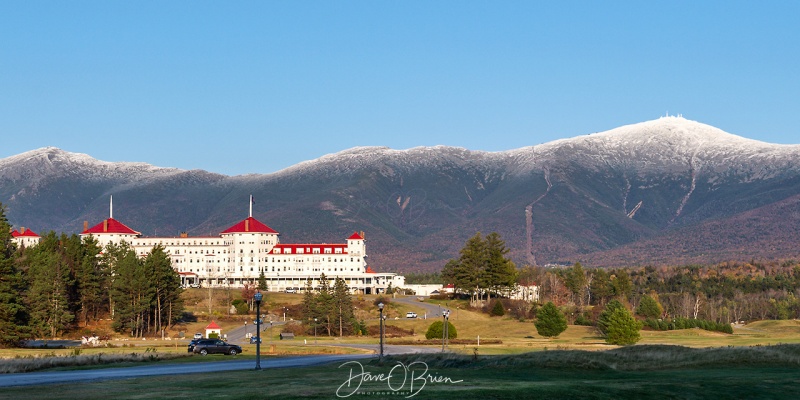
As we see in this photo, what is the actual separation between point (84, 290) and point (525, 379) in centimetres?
9150

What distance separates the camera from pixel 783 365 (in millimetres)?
45906

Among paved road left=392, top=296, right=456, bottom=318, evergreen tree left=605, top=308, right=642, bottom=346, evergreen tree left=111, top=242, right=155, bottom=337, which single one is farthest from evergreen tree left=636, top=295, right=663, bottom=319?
evergreen tree left=111, top=242, right=155, bottom=337

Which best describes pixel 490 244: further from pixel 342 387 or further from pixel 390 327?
pixel 342 387

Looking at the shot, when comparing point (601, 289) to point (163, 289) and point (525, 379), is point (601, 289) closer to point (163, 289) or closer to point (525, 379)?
point (163, 289)

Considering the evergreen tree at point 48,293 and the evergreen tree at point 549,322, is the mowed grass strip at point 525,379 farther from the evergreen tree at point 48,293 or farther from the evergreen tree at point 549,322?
the evergreen tree at point 48,293

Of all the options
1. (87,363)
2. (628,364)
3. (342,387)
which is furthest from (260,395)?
(87,363)

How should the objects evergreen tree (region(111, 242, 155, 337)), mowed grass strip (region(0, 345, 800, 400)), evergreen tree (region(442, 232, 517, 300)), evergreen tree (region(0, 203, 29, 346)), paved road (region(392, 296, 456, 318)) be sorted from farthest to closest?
evergreen tree (region(442, 232, 517, 300)), paved road (region(392, 296, 456, 318)), evergreen tree (region(111, 242, 155, 337)), evergreen tree (region(0, 203, 29, 346)), mowed grass strip (region(0, 345, 800, 400))

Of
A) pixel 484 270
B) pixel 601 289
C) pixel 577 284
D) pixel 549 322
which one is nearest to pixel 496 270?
pixel 484 270

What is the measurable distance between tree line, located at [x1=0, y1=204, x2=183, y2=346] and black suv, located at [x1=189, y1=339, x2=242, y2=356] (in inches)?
1034

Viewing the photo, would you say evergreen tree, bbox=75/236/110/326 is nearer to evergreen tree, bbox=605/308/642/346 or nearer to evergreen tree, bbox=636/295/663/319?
evergreen tree, bbox=605/308/642/346

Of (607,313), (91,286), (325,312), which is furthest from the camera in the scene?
(91,286)

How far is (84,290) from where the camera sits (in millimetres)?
117625

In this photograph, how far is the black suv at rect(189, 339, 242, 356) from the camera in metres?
68.1

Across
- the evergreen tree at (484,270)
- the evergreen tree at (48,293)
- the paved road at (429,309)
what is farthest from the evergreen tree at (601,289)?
the evergreen tree at (48,293)
